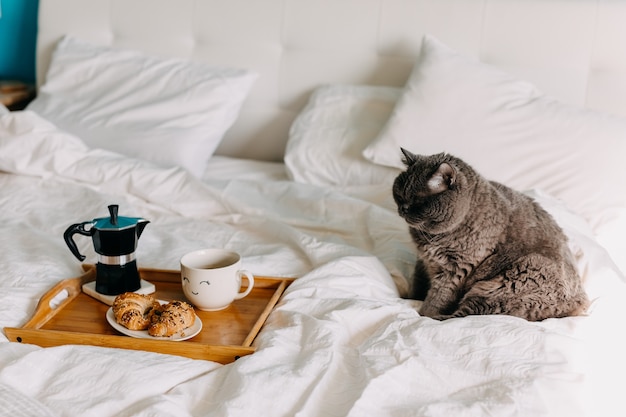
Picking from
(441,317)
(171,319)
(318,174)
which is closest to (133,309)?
(171,319)

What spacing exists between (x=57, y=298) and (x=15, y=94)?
1.53 m

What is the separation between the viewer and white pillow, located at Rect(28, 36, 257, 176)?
2.26 m

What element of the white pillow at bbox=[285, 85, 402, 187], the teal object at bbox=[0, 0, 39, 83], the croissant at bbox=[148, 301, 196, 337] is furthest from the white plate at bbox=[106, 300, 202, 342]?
the teal object at bbox=[0, 0, 39, 83]

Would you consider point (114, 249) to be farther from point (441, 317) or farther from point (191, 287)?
point (441, 317)

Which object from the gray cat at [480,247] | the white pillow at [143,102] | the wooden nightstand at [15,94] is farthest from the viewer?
the wooden nightstand at [15,94]

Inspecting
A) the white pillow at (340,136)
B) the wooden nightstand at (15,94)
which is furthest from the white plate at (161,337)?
the wooden nightstand at (15,94)

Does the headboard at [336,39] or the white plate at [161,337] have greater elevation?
the headboard at [336,39]

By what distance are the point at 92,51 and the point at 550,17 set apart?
1556 mm

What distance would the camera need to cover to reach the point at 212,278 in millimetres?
1328

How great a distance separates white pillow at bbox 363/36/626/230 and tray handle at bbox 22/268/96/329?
97 centimetres

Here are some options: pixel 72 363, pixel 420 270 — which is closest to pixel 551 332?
pixel 420 270

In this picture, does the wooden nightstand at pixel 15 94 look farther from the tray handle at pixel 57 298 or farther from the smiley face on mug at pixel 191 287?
the smiley face on mug at pixel 191 287

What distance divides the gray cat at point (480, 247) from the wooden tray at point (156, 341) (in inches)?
12.6

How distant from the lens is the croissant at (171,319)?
123 cm
